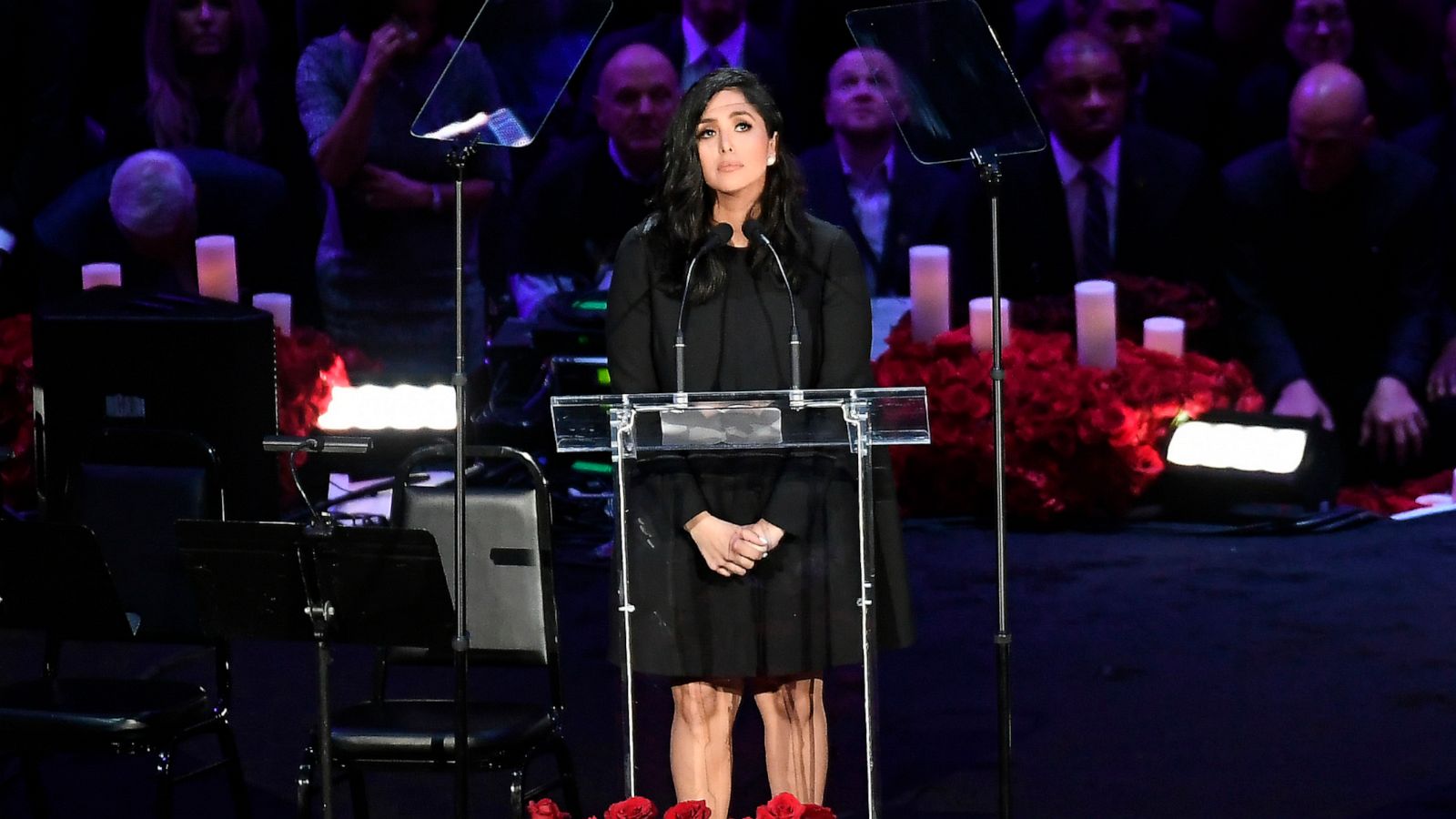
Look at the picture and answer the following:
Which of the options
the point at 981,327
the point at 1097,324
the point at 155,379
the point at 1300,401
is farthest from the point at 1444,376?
the point at 155,379

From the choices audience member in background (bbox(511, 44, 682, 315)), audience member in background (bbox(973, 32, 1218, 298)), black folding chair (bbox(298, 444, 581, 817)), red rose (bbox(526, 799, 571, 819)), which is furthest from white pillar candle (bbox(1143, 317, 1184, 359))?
red rose (bbox(526, 799, 571, 819))

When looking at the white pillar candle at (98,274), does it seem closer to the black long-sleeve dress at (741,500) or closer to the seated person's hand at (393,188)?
Answer: the seated person's hand at (393,188)

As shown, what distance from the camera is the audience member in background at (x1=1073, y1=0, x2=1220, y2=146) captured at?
22.7ft

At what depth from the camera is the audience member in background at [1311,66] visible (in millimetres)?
6805

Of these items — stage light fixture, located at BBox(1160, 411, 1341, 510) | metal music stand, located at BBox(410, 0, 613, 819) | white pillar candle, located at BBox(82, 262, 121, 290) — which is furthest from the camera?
white pillar candle, located at BBox(82, 262, 121, 290)

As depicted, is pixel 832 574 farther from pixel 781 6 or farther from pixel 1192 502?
pixel 781 6

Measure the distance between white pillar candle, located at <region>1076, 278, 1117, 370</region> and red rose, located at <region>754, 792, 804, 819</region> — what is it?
13.8 ft

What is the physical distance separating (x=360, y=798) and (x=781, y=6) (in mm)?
4204

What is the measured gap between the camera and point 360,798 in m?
3.53

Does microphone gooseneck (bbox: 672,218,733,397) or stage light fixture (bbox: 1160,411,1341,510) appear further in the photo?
stage light fixture (bbox: 1160,411,1341,510)

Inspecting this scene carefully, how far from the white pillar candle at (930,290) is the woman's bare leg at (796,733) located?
359 centimetres

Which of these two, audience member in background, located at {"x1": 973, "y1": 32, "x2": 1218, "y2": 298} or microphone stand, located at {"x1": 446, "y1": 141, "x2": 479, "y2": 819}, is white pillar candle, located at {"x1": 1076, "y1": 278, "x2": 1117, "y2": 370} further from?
microphone stand, located at {"x1": 446, "y1": 141, "x2": 479, "y2": 819}

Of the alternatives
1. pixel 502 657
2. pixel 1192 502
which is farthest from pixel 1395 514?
pixel 502 657

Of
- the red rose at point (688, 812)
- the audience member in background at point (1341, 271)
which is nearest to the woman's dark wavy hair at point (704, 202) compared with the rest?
the red rose at point (688, 812)
